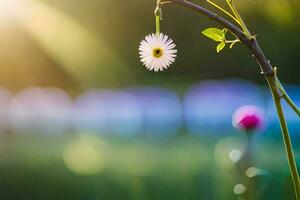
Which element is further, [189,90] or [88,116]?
[189,90]

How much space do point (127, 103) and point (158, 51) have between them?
8.14 feet

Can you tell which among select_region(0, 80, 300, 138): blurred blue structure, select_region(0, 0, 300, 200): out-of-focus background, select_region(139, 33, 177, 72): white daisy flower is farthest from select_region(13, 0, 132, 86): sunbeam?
select_region(139, 33, 177, 72): white daisy flower

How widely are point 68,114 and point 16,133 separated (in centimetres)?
36

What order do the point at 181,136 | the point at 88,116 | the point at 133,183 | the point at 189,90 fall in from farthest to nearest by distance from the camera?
the point at 189,90 → the point at 88,116 → the point at 181,136 → the point at 133,183

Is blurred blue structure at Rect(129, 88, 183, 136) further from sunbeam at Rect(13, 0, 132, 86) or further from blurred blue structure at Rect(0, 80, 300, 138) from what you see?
sunbeam at Rect(13, 0, 132, 86)

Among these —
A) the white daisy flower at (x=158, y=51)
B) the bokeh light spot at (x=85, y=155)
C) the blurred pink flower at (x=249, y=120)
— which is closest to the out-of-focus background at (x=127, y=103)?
the bokeh light spot at (x=85, y=155)

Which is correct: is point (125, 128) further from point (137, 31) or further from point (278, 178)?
point (137, 31)

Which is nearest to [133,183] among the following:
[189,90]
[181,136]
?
[181,136]

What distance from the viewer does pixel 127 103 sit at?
3.08 metres

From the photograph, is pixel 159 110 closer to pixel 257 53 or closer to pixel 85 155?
pixel 85 155

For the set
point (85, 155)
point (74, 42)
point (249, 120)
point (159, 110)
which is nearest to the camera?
point (249, 120)

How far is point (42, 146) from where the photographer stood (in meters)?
2.16

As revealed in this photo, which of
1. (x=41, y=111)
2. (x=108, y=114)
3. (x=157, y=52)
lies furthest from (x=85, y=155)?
(x=157, y=52)

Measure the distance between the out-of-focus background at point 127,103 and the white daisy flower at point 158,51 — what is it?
0.99ft
